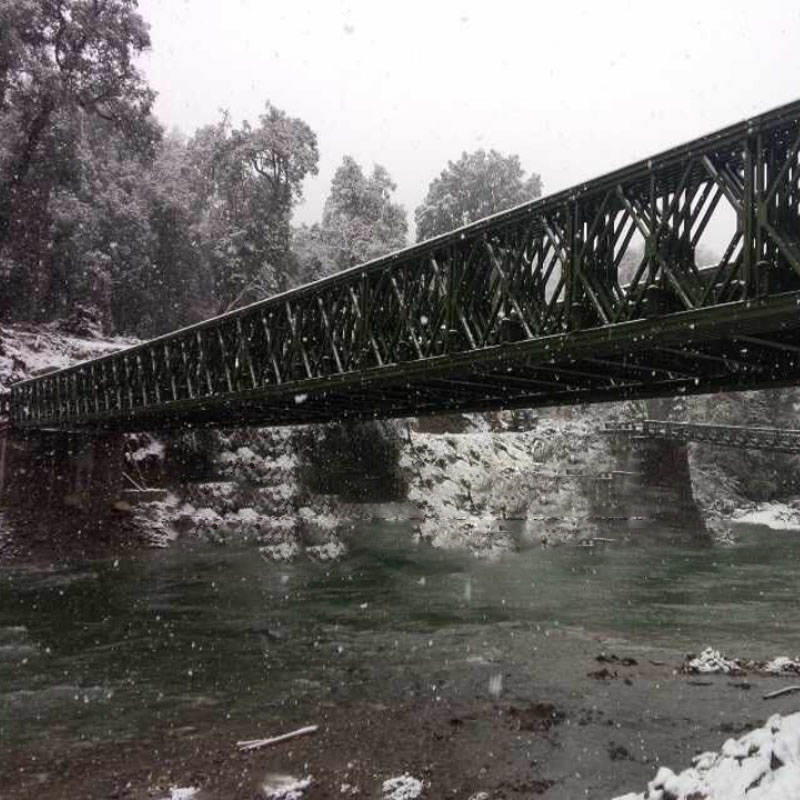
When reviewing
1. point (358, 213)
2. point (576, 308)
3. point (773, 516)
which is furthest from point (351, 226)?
point (576, 308)

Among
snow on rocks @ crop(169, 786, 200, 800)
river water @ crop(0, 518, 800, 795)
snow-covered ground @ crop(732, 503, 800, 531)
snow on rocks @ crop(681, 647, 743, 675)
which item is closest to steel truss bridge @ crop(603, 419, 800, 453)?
snow-covered ground @ crop(732, 503, 800, 531)

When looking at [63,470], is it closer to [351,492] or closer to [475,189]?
[351,492]

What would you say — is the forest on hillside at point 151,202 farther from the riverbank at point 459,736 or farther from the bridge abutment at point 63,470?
the riverbank at point 459,736

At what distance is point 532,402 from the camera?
49.2ft

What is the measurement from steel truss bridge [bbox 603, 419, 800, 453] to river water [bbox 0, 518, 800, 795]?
1248 centimetres

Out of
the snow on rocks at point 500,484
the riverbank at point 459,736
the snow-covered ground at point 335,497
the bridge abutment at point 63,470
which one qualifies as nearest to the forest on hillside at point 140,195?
the snow-covered ground at point 335,497

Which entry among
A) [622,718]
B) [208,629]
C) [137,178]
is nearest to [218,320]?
[208,629]

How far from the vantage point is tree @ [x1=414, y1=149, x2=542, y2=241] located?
2261 inches

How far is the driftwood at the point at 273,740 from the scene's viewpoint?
8.53m

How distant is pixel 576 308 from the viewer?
9.69 metres

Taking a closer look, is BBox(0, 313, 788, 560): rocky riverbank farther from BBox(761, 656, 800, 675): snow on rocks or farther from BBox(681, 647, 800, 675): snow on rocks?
BBox(761, 656, 800, 675): snow on rocks

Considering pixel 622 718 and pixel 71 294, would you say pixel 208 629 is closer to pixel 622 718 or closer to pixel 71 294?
pixel 622 718

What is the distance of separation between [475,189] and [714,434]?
2845 cm

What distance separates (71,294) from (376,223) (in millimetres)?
19580
